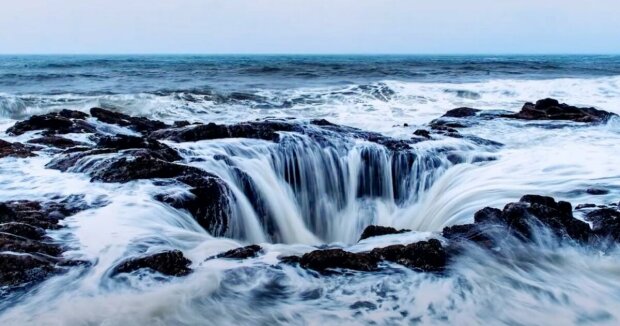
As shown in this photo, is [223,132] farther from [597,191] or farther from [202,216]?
[597,191]

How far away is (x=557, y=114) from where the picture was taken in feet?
40.8

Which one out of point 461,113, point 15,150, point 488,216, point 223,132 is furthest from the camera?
point 461,113

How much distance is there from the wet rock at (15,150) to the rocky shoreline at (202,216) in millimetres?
13

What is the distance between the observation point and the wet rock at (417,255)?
166 inches

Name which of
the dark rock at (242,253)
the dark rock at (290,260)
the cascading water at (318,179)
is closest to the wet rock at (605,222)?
the cascading water at (318,179)

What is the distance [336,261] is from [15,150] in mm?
5787

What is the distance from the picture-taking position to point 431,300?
3.79m

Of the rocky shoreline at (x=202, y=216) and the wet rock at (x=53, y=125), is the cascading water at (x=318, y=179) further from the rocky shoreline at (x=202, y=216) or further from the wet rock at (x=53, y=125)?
the wet rock at (x=53, y=125)

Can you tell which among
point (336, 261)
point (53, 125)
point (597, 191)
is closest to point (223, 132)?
point (53, 125)

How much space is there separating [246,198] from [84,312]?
316 centimetres

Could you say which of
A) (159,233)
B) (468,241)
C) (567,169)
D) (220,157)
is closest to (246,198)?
(220,157)

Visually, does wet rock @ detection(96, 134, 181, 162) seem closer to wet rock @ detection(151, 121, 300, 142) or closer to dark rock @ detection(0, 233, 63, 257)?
wet rock @ detection(151, 121, 300, 142)

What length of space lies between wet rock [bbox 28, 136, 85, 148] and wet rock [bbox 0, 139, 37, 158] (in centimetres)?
35

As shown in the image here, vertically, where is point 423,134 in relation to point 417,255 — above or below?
Result: above
